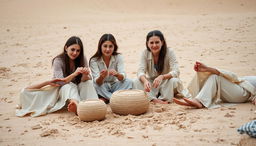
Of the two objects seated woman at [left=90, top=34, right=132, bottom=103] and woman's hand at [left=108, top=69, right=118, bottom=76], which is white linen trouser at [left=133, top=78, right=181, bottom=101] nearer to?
seated woman at [left=90, top=34, right=132, bottom=103]

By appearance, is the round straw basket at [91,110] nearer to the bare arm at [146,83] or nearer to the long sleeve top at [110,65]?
the bare arm at [146,83]

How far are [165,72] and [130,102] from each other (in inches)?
54.0

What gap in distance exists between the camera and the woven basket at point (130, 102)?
4.34 metres

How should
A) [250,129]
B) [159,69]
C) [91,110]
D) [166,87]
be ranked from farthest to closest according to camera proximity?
1. [159,69]
2. [166,87]
3. [91,110]
4. [250,129]

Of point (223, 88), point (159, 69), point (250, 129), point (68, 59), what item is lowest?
point (250, 129)

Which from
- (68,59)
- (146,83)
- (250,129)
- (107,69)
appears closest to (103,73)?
(107,69)

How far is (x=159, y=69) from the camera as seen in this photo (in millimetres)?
5383

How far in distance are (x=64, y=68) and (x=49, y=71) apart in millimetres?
3855

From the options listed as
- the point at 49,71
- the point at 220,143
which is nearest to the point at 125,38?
the point at 49,71

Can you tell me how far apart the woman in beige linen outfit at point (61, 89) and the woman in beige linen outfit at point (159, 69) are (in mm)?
944

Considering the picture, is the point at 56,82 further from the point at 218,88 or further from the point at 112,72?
the point at 218,88

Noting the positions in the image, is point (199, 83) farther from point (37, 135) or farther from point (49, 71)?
point (49, 71)

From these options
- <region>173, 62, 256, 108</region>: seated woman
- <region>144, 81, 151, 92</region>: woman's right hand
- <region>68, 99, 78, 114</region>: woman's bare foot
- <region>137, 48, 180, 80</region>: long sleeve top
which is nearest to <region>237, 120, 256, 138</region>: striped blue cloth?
<region>173, 62, 256, 108</region>: seated woman

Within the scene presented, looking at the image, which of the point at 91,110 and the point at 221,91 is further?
the point at 221,91
